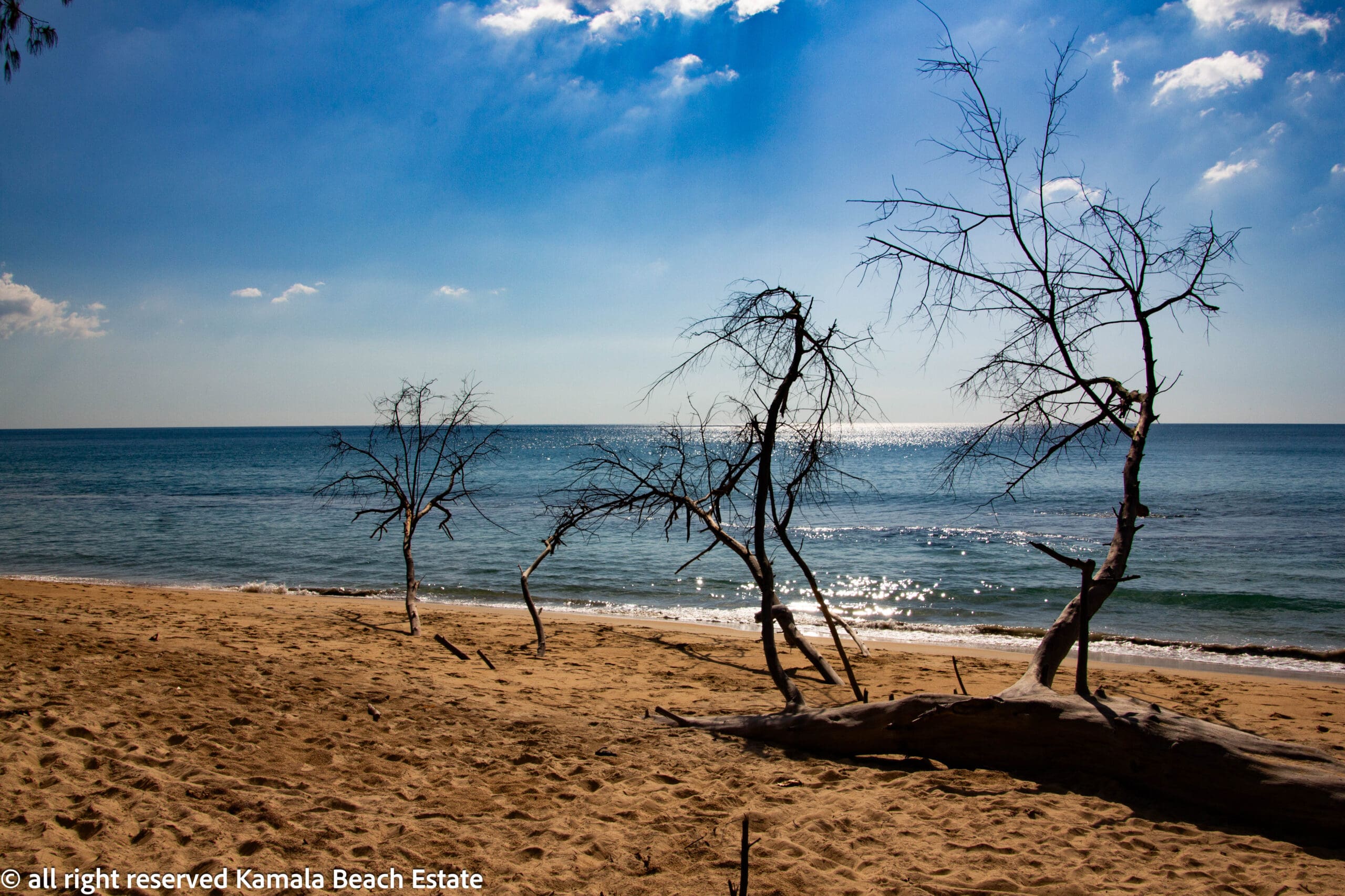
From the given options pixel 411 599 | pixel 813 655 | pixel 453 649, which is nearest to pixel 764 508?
pixel 813 655

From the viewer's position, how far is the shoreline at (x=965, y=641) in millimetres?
→ 10516

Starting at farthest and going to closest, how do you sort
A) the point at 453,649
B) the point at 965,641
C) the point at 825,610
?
1. the point at 965,641
2. the point at 453,649
3. the point at 825,610

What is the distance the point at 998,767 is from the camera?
197 inches

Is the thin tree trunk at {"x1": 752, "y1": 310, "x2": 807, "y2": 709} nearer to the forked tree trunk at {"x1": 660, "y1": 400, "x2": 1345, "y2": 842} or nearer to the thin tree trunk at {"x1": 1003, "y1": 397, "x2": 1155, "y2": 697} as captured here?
the forked tree trunk at {"x1": 660, "y1": 400, "x2": 1345, "y2": 842}

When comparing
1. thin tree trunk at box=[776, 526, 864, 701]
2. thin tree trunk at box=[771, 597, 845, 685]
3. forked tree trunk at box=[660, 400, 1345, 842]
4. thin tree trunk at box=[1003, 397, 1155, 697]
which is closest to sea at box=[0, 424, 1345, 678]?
thin tree trunk at box=[776, 526, 864, 701]

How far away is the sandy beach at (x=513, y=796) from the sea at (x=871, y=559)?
2.18m

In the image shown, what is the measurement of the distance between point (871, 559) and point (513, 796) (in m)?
17.3

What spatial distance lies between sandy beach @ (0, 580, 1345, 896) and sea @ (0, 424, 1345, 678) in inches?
85.7

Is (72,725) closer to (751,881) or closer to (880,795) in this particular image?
(751,881)

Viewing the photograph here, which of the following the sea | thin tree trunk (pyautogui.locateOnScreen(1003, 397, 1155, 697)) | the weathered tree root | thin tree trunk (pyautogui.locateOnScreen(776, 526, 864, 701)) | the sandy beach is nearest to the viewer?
the sandy beach

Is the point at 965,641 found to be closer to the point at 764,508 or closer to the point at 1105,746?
the point at 1105,746

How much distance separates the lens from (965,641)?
491 inches

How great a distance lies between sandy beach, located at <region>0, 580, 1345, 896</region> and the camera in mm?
3689

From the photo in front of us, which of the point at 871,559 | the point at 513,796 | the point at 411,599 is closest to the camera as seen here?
the point at 513,796
